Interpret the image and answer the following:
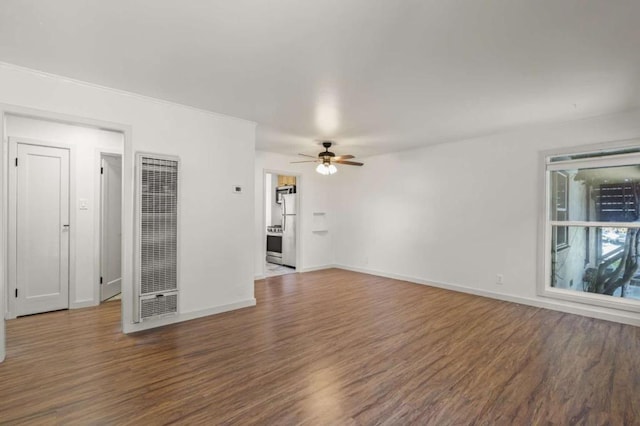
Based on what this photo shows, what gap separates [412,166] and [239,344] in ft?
14.9

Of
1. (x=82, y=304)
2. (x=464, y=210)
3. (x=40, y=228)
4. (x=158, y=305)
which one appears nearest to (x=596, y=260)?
(x=464, y=210)

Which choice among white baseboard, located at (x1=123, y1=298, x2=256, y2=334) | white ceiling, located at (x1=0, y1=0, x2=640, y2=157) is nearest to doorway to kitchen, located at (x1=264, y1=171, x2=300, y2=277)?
white baseboard, located at (x1=123, y1=298, x2=256, y2=334)

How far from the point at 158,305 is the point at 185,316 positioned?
0.40m

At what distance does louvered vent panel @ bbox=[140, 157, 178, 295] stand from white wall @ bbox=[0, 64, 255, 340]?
0.13 m

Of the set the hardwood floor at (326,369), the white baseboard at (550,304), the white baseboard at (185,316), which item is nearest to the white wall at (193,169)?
the white baseboard at (185,316)

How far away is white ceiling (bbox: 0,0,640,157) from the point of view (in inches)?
78.9

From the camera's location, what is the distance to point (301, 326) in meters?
3.70

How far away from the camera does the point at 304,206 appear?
714 centimetres

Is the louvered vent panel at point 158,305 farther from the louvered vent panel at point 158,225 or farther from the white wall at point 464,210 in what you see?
the white wall at point 464,210

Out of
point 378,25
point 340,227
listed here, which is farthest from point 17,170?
point 340,227

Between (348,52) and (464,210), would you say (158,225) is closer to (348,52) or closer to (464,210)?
(348,52)

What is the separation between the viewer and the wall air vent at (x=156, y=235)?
3.45 metres

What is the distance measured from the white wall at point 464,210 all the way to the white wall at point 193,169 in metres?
3.19

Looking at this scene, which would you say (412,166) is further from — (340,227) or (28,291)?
(28,291)
